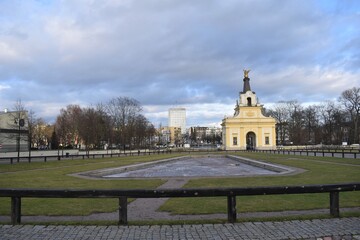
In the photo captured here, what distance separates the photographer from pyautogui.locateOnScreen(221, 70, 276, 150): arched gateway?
9712cm

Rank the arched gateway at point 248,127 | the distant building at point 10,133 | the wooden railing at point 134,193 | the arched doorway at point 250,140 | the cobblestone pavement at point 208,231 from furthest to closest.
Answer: the arched doorway at point 250,140 → the arched gateway at point 248,127 → the distant building at point 10,133 → the wooden railing at point 134,193 → the cobblestone pavement at point 208,231

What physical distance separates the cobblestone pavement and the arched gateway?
89635mm

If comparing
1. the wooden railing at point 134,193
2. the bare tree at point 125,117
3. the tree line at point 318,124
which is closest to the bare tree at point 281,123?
the tree line at point 318,124

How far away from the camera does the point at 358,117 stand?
8719 cm

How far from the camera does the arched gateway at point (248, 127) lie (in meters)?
97.1

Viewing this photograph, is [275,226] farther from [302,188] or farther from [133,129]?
[133,129]

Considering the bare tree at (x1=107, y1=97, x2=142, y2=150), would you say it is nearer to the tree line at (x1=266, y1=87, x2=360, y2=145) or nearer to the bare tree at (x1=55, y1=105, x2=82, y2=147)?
the bare tree at (x1=55, y1=105, x2=82, y2=147)

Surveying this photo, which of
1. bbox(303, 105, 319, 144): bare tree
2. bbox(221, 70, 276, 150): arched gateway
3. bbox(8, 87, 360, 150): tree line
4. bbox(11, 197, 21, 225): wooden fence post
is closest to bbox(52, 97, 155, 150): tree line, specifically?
bbox(8, 87, 360, 150): tree line

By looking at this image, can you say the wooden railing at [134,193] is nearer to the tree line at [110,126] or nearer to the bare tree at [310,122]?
the tree line at [110,126]

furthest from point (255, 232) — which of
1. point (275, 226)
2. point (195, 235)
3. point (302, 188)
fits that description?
point (302, 188)

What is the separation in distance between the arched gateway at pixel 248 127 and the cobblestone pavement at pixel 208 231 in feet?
294

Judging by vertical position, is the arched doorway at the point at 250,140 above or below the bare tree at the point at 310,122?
below

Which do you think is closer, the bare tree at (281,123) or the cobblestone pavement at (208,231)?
the cobblestone pavement at (208,231)

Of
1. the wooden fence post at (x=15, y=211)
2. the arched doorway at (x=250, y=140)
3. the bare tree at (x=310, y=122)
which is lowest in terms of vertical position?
the wooden fence post at (x=15, y=211)
